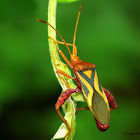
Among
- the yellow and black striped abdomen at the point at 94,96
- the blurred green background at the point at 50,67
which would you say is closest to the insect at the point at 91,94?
the yellow and black striped abdomen at the point at 94,96

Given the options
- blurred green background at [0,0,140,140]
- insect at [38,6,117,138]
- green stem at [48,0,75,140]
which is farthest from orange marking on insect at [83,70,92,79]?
blurred green background at [0,0,140,140]

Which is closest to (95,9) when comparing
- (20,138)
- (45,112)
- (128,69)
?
(128,69)

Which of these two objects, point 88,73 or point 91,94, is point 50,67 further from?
point 91,94

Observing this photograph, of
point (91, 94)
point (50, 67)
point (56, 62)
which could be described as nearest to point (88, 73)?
point (91, 94)

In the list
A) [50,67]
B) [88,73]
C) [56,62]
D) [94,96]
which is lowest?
[50,67]

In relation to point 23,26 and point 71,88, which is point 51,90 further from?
point 71,88

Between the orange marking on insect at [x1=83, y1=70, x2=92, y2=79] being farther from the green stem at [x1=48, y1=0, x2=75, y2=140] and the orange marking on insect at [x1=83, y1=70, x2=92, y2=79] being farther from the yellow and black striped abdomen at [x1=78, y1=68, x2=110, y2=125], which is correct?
the green stem at [x1=48, y1=0, x2=75, y2=140]

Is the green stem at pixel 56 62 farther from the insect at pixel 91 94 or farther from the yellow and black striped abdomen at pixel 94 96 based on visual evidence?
the yellow and black striped abdomen at pixel 94 96
